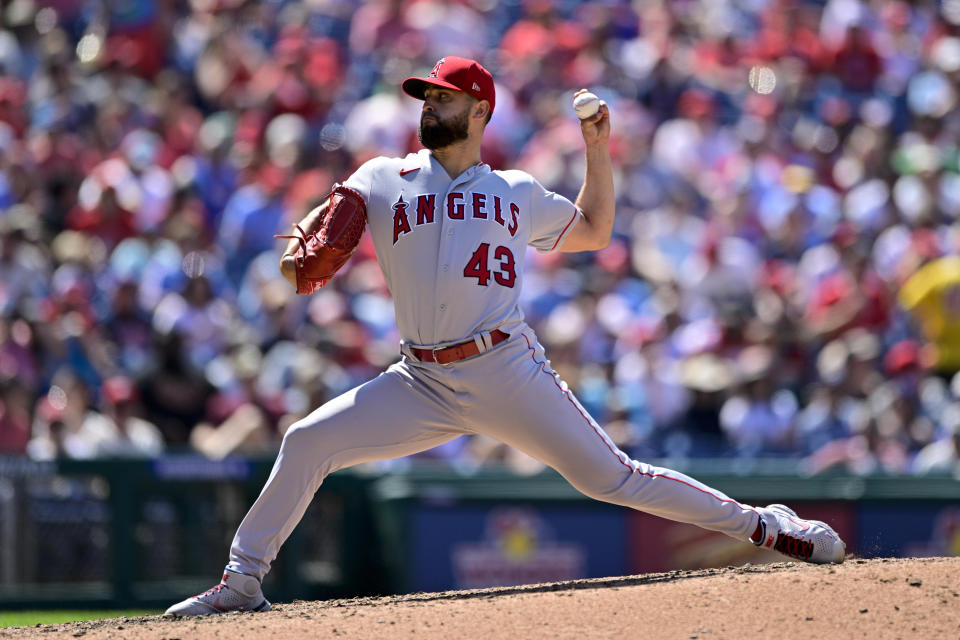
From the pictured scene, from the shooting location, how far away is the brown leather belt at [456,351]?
4785mm

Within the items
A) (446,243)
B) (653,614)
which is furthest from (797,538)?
(446,243)

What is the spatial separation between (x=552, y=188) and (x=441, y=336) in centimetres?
658

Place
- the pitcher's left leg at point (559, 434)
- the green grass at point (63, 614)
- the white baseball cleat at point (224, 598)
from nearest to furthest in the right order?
the pitcher's left leg at point (559, 434), the white baseball cleat at point (224, 598), the green grass at point (63, 614)

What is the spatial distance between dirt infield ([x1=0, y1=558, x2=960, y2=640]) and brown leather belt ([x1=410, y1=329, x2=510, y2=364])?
824mm

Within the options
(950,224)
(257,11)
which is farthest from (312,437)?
(257,11)

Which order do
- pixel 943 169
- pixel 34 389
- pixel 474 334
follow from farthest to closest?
pixel 943 169, pixel 34 389, pixel 474 334

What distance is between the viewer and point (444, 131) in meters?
A: 4.90

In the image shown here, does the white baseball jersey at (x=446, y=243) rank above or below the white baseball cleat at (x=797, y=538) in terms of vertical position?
above

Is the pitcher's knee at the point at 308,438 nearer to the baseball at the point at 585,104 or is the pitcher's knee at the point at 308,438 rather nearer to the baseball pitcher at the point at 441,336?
the baseball pitcher at the point at 441,336

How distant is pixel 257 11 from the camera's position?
13.0 m

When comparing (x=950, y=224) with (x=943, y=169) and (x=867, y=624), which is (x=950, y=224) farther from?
(x=867, y=624)

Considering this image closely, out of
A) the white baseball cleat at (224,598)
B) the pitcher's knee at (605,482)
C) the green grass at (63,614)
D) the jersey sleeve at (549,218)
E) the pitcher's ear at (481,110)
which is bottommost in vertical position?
the green grass at (63,614)

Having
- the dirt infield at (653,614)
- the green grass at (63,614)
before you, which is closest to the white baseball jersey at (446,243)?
the dirt infield at (653,614)

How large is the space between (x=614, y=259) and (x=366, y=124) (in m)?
2.36
